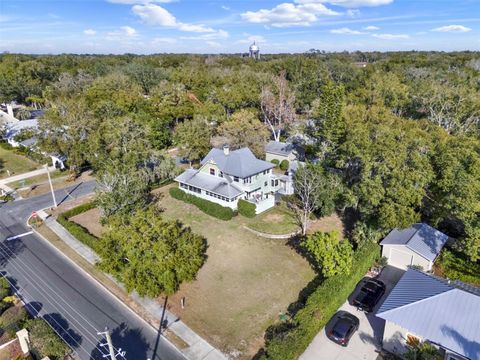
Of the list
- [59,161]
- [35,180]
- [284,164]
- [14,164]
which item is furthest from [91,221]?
[14,164]

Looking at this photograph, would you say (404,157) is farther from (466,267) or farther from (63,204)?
(63,204)

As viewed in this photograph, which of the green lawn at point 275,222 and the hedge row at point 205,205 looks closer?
the green lawn at point 275,222

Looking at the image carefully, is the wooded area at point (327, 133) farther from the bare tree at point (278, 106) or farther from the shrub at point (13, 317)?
the shrub at point (13, 317)

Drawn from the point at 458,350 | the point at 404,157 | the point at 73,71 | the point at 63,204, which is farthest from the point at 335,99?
the point at 73,71

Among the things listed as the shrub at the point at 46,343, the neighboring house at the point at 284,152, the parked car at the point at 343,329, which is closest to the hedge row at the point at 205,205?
the parked car at the point at 343,329

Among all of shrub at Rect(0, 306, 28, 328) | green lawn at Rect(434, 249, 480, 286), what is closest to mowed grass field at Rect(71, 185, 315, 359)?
shrub at Rect(0, 306, 28, 328)

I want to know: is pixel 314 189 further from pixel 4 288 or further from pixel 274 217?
pixel 4 288
